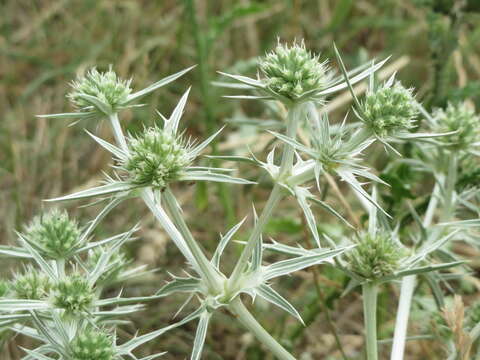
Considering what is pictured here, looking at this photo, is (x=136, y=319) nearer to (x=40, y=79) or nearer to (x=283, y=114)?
(x=283, y=114)

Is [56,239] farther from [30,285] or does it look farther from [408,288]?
[408,288]

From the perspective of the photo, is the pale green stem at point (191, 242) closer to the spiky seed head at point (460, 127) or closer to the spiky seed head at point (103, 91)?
the spiky seed head at point (103, 91)

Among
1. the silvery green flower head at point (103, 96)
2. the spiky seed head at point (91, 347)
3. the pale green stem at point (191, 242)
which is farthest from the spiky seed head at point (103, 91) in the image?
the spiky seed head at point (91, 347)

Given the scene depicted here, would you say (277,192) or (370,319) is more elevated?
(277,192)

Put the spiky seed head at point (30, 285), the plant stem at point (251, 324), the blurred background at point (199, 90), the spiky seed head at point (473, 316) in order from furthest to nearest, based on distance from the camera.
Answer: the blurred background at point (199, 90), the spiky seed head at point (473, 316), the spiky seed head at point (30, 285), the plant stem at point (251, 324)

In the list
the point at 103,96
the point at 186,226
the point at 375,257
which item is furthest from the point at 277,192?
the point at 103,96

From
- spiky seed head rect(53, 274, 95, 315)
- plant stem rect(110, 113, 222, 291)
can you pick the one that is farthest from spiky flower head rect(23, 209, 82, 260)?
plant stem rect(110, 113, 222, 291)
